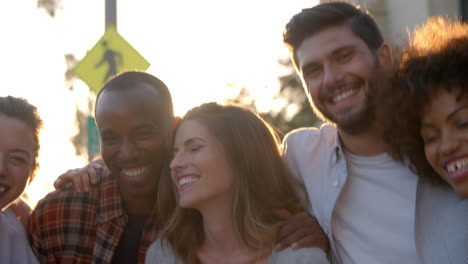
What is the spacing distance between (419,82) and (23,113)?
2633 millimetres

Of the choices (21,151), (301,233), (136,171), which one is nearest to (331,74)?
(301,233)

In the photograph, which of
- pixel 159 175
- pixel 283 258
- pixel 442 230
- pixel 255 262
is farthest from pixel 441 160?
pixel 159 175

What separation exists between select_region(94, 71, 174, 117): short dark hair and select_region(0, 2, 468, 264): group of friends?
1 cm

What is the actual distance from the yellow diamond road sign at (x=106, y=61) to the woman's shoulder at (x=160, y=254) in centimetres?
416

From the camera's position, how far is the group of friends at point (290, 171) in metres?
3.13

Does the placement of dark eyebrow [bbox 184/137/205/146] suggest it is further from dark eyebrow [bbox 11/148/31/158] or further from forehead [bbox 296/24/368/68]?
dark eyebrow [bbox 11/148/31/158]

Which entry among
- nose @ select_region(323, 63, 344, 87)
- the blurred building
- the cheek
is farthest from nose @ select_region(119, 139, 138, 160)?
the blurred building

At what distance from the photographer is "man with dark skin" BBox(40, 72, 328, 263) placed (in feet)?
12.9

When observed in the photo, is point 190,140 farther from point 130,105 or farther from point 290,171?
point 290,171

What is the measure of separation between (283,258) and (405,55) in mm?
1360

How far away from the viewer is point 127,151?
3936mm

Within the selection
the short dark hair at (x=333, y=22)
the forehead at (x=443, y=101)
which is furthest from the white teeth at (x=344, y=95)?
the forehead at (x=443, y=101)

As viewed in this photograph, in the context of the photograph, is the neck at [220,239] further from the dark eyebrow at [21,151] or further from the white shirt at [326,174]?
the dark eyebrow at [21,151]

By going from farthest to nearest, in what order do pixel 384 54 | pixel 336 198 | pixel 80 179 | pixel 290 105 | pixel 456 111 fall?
pixel 290 105
pixel 80 179
pixel 384 54
pixel 336 198
pixel 456 111
